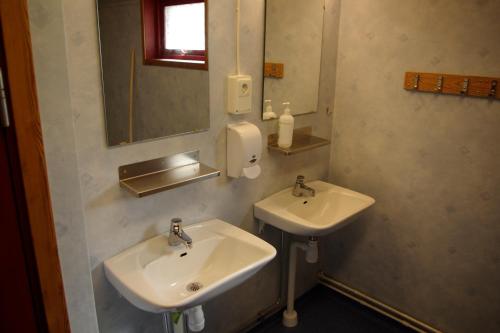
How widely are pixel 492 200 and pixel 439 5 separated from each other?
922 mm

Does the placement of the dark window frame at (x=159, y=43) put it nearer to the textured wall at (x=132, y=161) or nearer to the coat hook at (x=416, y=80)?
the textured wall at (x=132, y=161)

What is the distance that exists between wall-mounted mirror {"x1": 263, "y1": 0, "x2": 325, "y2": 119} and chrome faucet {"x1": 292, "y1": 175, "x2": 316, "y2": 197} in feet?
1.16

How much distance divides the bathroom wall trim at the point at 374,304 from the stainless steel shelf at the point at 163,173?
1.38 metres

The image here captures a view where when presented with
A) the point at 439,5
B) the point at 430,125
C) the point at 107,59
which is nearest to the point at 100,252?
the point at 107,59

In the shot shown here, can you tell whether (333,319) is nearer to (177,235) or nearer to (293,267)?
(293,267)

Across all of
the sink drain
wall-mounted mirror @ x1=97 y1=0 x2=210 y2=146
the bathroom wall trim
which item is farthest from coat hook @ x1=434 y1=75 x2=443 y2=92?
the sink drain

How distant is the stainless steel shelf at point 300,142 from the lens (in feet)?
6.23

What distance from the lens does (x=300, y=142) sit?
208cm

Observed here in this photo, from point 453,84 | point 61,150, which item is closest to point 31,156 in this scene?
point 61,150

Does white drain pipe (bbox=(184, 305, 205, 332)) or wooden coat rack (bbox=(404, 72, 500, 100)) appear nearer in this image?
white drain pipe (bbox=(184, 305, 205, 332))

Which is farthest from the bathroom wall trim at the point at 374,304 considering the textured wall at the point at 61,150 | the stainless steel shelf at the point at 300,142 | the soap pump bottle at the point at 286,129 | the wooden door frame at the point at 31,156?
the wooden door frame at the point at 31,156

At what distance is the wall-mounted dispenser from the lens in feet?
5.54

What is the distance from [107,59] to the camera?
128cm

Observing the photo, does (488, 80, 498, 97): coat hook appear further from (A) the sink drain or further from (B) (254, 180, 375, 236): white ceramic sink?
(A) the sink drain
